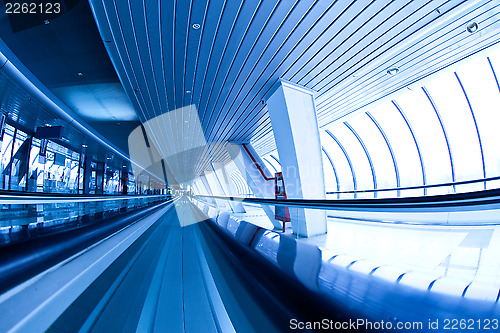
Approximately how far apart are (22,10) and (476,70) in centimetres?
1231

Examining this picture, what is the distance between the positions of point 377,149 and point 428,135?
2477mm

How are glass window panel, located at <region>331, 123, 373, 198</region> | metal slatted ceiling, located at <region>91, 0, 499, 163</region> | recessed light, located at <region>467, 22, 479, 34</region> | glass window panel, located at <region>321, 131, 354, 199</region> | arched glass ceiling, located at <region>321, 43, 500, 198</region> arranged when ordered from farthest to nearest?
glass window panel, located at <region>321, 131, 354, 199</region>, glass window panel, located at <region>331, 123, 373, 198</region>, arched glass ceiling, located at <region>321, 43, 500, 198</region>, recessed light, located at <region>467, 22, 479, 34</region>, metal slatted ceiling, located at <region>91, 0, 499, 163</region>

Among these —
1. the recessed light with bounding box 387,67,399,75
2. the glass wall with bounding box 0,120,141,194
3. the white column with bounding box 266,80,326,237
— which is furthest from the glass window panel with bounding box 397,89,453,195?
the glass wall with bounding box 0,120,141,194

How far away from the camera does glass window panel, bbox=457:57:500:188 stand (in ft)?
24.4

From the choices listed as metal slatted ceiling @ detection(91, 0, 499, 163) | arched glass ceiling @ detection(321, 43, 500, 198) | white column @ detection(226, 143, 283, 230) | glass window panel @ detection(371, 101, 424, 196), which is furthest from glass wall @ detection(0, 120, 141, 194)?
glass window panel @ detection(371, 101, 424, 196)

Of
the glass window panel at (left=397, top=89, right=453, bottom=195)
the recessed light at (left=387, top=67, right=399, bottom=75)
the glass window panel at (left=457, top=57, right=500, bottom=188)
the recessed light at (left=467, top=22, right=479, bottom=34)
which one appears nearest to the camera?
the recessed light at (left=467, top=22, right=479, bottom=34)

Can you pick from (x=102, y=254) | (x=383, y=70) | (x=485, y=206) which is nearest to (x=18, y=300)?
(x=102, y=254)

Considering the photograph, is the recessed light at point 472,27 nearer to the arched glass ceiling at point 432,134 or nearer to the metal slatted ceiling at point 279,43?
the metal slatted ceiling at point 279,43

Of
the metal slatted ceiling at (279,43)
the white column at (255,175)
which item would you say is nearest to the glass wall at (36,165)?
the metal slatted ceiling at (279,43)

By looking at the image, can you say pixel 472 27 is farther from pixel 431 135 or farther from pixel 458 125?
pixel 431 135

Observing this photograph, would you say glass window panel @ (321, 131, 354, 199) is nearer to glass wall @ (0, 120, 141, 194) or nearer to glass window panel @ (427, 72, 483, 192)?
glass window panel @ (427, 72, 483, 192)

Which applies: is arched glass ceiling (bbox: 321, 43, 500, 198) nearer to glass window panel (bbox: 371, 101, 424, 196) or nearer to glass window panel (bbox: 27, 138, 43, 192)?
glass window panel (bbox: 371, 101, 424, 196)

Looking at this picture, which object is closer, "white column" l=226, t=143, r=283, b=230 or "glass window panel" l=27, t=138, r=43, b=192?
"glass window panel" l=27, t=138, r=43, b=192

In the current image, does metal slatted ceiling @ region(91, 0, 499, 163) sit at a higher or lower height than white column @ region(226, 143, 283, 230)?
higher
